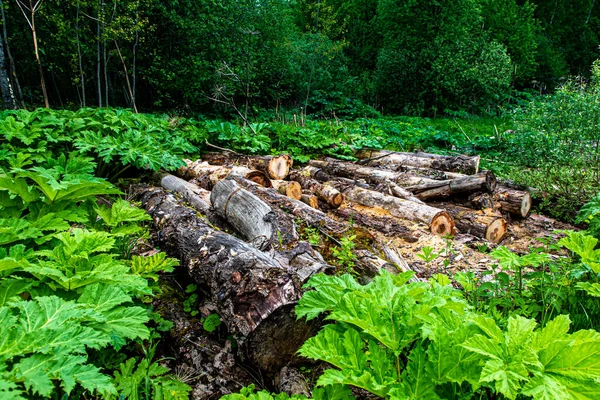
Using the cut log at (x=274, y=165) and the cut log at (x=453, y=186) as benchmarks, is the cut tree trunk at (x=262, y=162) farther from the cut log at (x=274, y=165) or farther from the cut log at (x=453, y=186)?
the cut log at (x=453, y=186)

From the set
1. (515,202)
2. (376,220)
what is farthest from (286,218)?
(515,202)

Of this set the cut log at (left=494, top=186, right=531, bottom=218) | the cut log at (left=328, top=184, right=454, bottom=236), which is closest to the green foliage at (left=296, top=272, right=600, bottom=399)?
the cut log at (left=328, top=184, right=454, bottom=236)

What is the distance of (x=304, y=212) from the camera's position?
403cm

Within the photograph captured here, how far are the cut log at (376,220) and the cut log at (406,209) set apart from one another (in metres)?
0.13

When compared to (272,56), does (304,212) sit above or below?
below

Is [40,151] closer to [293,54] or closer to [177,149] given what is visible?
[177,149]

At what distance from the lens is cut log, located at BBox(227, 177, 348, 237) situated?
359cm

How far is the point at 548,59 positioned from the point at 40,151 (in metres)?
30.9

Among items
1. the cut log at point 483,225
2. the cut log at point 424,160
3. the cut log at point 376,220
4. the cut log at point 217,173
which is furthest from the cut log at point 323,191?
the cut log at point 424,160

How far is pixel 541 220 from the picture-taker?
5805mm

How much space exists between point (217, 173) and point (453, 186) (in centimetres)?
425

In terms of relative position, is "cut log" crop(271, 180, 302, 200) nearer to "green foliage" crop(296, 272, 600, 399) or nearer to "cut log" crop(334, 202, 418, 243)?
"cut log" crop(334, 202, 418, 243)

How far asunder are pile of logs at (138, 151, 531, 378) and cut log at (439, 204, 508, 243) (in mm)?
14

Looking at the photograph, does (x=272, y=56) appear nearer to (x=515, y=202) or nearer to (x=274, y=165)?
(x=274, y=165)
